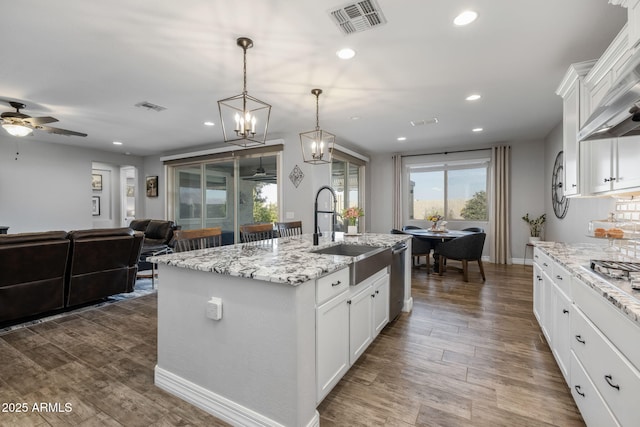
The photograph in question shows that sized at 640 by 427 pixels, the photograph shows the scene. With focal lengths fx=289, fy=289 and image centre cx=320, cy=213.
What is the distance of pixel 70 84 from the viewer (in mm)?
3262

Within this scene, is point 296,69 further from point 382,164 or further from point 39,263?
point 382,164

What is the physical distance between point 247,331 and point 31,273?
2.82 m

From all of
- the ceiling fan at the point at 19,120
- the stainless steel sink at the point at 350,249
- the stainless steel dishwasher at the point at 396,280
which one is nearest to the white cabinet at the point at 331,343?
the stainless steel sink at the point at 350,249

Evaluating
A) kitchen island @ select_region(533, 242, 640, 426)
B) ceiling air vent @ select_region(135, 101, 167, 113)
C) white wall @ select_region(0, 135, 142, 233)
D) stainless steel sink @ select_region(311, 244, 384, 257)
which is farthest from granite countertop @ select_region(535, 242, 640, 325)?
white wall @ select_region(0, 135, 142, 233)

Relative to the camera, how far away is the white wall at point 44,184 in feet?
18.9

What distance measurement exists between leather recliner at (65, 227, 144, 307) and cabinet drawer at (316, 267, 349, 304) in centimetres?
299

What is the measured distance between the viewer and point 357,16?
206 cm

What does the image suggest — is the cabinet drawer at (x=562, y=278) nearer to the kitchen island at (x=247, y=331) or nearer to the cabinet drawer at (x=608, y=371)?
the cabinet drawer at (x=608, y=371)

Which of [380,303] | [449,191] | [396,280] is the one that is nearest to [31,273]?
[380,303]

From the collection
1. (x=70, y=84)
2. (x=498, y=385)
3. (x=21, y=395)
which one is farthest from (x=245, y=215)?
(x=498, y=385)

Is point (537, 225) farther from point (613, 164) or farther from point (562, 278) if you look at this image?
point (562, 278)

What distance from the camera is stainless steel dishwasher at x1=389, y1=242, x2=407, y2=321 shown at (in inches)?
111

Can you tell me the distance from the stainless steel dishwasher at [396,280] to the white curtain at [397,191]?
402 centimetres

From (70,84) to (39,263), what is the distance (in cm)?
199
